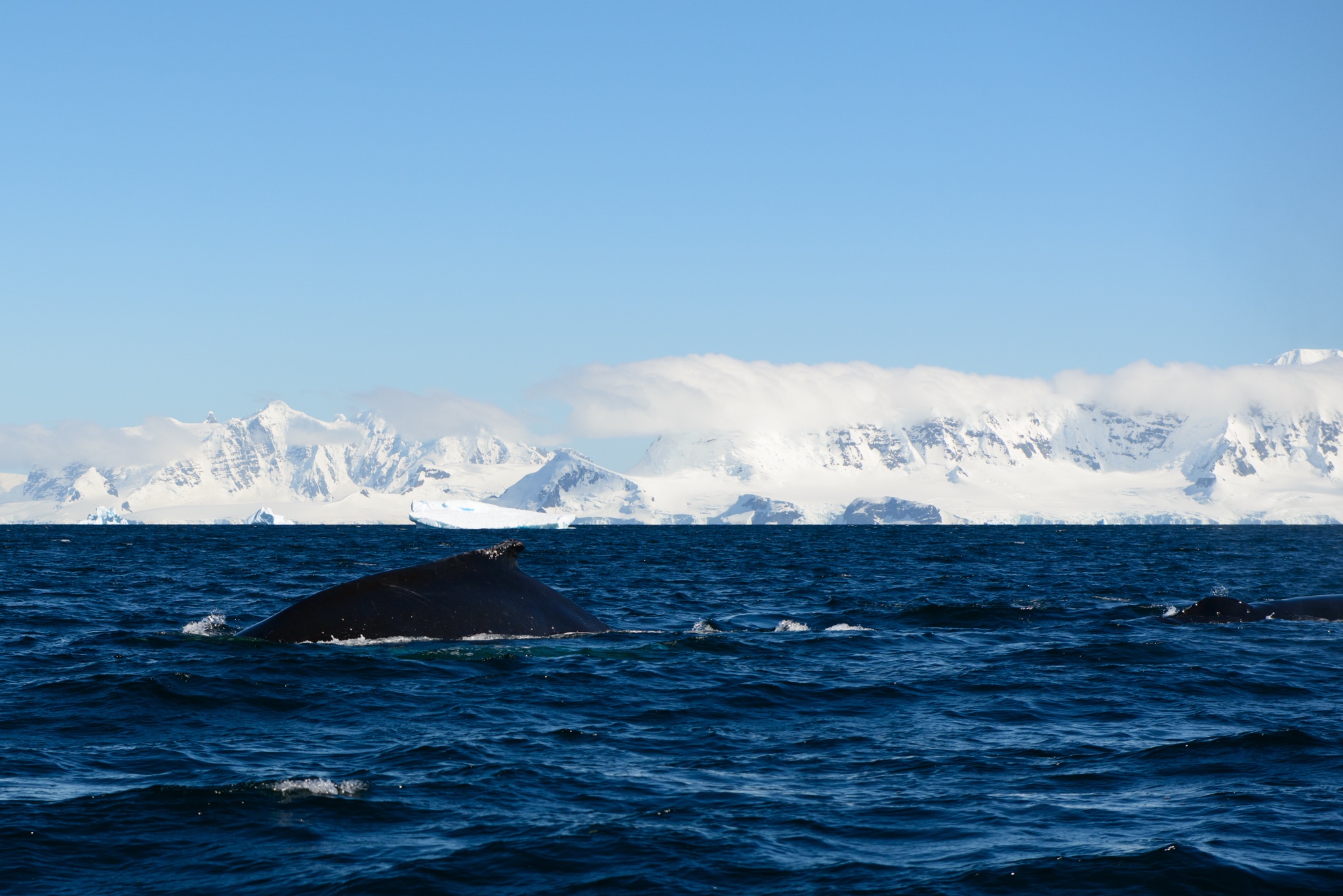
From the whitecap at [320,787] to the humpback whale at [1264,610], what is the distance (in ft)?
56.5

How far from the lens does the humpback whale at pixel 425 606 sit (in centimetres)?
1481

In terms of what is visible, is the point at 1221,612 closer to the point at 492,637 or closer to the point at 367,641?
the point at 492,637

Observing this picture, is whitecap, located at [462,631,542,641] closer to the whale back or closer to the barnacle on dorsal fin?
the barnacle on dorsal fin

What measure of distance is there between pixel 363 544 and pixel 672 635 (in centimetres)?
7155

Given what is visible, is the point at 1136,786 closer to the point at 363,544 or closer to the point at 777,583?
the point at 777,583

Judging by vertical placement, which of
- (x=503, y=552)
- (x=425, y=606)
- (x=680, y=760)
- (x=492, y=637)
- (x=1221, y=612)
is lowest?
(x=680, y=760)

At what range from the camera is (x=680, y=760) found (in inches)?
423

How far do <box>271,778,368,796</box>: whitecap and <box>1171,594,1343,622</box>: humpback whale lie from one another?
677 inches

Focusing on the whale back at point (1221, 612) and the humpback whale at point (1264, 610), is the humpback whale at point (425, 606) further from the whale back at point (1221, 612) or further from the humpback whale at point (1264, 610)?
the humpback whale at point (1264, 610)

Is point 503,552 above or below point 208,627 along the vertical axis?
above

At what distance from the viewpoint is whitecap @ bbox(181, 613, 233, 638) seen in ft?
59.8

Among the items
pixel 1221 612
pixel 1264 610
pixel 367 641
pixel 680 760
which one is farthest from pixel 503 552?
pixel 1264 610

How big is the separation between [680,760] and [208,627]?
1077 cm

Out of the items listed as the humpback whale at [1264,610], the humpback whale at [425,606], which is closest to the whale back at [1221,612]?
the humpback whale at [1264,610]
